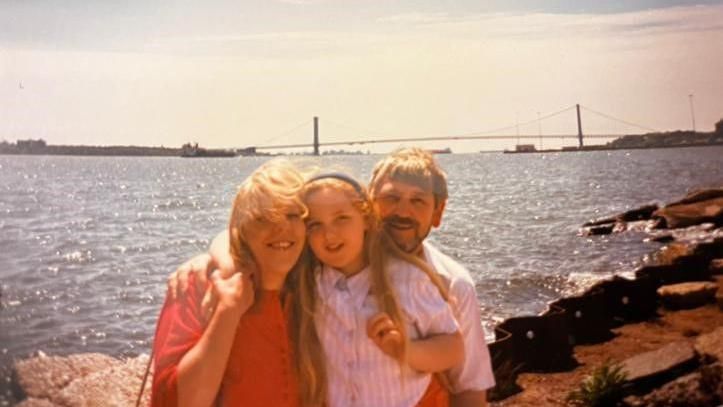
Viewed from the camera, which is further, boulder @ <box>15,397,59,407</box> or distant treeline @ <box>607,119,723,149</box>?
distant treeline @ <box>607,119,723,149</box>

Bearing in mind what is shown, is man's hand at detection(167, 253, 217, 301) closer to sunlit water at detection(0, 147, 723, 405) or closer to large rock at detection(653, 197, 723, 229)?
sunlit water at detection(0, 147, 723, 405)

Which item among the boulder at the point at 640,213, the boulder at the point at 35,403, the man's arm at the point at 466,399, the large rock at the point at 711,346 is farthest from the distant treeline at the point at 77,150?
the boulder at the point at 640,213

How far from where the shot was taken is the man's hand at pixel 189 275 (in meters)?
1.60

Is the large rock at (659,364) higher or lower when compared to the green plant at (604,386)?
higher

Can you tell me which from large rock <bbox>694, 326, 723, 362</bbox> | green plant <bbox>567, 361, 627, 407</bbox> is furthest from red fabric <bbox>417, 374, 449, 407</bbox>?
large rock <bbox>694, 326, 723, 362</bbox>

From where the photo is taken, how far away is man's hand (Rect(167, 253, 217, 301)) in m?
1.60

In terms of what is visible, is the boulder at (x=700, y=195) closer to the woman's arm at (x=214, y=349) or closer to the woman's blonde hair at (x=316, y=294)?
the woman's blonde hair at (x=316, y=294)

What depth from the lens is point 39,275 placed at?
250cm

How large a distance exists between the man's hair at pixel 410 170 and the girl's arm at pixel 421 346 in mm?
270

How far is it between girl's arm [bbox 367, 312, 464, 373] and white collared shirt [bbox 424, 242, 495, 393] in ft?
0.32

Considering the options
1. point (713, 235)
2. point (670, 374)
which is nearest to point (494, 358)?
point (670, 374)

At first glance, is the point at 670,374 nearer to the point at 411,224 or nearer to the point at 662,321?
the point at 662,321

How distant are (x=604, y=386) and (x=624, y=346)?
1.05 feet

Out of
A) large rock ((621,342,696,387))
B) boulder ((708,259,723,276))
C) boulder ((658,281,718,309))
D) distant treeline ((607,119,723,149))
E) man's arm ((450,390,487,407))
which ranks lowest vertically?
large rock ((621,342,696,387))
